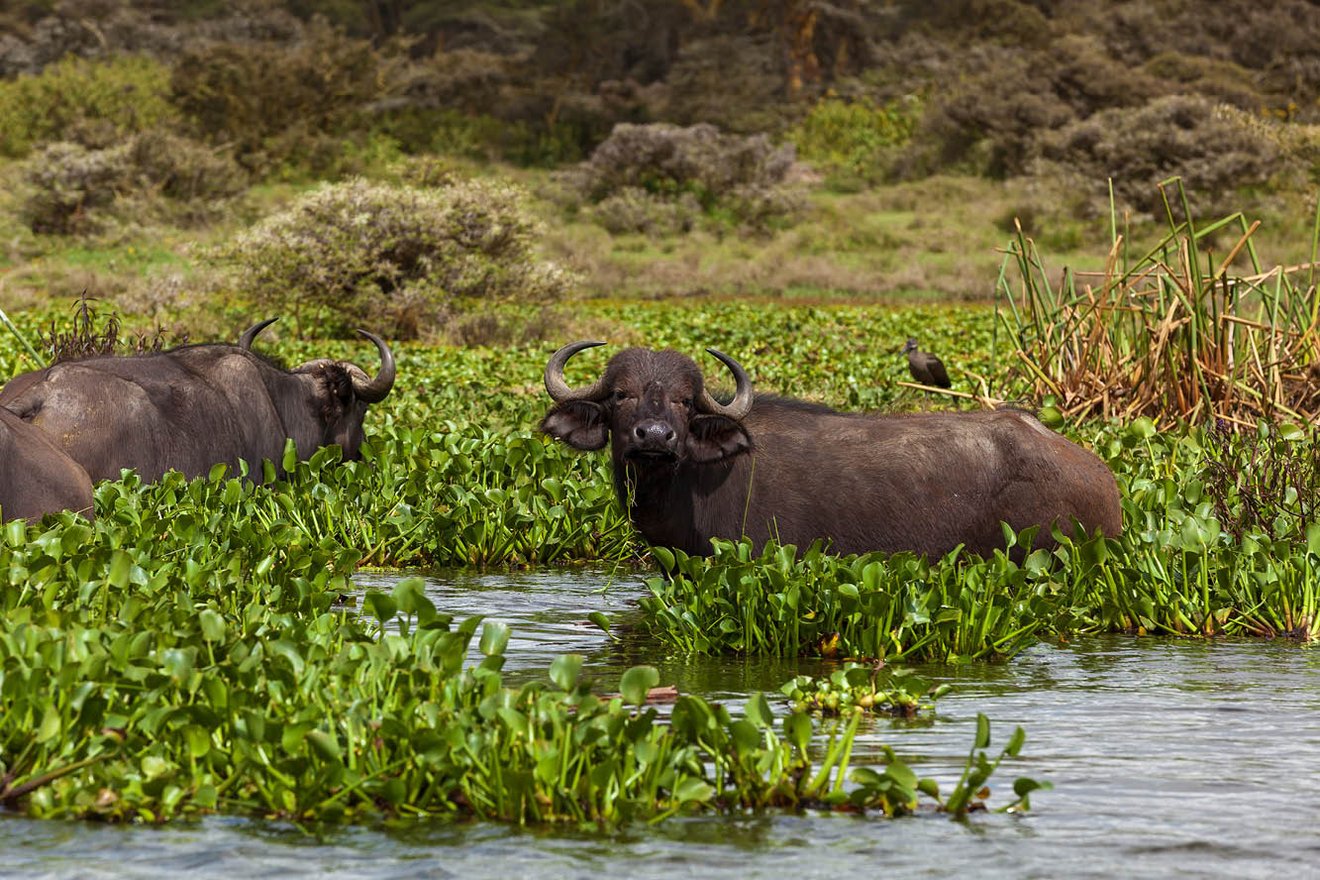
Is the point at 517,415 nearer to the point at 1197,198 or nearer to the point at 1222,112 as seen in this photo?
the point at 1197,198

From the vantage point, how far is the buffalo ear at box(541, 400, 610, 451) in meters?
7.62

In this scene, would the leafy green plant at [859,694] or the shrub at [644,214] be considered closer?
the leafy green plant at [859,694]

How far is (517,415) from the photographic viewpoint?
1228 centimetres

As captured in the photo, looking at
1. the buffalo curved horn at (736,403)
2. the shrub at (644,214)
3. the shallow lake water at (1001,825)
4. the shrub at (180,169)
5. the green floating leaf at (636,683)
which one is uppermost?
the shrub at (180,169)

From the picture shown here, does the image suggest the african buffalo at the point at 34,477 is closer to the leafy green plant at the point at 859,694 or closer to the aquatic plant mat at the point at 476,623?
the aquatic plant mat at the point at 476,623

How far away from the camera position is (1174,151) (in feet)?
118

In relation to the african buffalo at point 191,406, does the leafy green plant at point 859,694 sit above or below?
below

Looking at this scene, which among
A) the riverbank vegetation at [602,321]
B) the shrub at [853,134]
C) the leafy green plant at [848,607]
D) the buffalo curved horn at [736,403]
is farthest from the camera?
the shrub at [853,134]

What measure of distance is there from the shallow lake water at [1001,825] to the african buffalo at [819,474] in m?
0.95

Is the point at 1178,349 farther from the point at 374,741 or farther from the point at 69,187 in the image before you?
the point at 69,187

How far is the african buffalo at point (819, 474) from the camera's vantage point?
748cm

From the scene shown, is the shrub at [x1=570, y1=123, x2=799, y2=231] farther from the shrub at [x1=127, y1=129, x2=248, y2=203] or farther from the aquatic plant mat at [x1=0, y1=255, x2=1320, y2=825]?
the aquatic plant mat at [x1=0, y1=255, x2=1320, y2=825]

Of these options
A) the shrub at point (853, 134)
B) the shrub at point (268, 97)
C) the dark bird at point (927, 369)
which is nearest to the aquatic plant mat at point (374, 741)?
the dark bird at point (927, 369)

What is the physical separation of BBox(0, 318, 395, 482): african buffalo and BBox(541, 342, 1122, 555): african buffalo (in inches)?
93.6
